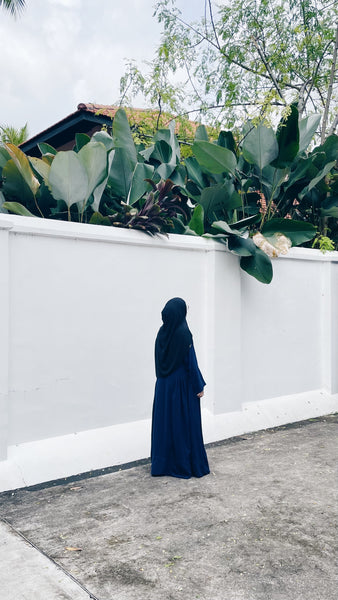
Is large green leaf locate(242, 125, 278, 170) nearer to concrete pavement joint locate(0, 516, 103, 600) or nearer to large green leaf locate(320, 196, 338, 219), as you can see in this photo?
large green leaf locate(320, 196, 338, 219)

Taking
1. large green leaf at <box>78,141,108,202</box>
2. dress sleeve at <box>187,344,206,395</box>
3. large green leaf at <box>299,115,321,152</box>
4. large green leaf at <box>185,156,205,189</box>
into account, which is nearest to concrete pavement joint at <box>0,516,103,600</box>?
dress sleeve at <box>187,344,206,395</box>

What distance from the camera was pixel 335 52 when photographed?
10.3 metres

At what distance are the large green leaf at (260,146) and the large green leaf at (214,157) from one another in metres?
0.32

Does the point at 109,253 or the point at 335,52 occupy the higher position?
the point at 335,52

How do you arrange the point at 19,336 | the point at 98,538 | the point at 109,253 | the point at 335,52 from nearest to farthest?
the point at 98,538 < the point at 19,336 < the point at 109,253 < the point at 335,52

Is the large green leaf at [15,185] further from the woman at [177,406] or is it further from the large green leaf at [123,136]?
the woman at [177,406]

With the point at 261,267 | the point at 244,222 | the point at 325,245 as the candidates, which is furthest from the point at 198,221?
the point at 325,245

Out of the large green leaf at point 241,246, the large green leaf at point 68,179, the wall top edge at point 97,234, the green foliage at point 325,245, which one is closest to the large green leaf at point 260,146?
the large green leaf at point 241,246

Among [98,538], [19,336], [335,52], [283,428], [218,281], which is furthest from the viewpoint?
[335,52]

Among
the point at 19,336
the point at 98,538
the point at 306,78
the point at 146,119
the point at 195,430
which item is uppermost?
the point at 306,78

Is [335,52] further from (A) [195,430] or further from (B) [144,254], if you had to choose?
(A) [195,430]

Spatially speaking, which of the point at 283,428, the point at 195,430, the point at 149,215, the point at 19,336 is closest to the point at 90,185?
the point at 149,215

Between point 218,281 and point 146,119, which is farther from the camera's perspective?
point 146,119

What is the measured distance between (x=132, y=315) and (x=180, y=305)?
885 mm
